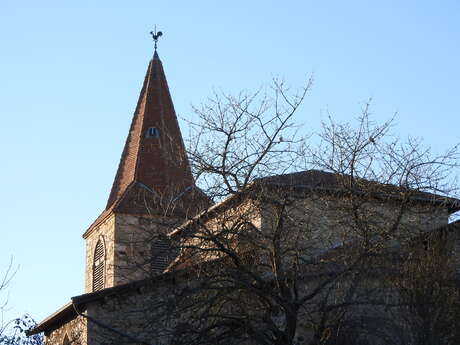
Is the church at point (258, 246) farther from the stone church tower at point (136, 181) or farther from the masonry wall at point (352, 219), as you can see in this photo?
the stone church tower at point (136, 181)

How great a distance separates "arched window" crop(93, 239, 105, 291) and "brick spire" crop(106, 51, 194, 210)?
1.24 metres

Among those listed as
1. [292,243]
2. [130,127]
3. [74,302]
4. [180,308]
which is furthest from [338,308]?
[130,127]

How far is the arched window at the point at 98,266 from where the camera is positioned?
2792 centimetres

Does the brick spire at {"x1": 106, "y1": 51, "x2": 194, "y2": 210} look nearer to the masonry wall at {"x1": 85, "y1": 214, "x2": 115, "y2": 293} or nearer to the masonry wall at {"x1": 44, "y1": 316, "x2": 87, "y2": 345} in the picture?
the masonry wall at {"x1": 85, "y1": 214, "x2": 115, "y2": 293}

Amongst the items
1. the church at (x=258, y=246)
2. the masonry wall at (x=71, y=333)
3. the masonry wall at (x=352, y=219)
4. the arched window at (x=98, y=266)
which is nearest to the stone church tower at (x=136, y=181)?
the arched window at (x=98, y=266)

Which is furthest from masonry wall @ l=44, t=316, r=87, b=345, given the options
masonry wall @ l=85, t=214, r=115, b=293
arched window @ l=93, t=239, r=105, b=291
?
arched window @ l=93, t=239, r=105, b=291

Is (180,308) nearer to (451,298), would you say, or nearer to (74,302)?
(451,298)

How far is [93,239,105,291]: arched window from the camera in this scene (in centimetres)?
2792

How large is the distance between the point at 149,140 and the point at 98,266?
3.89 m

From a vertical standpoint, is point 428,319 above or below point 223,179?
below

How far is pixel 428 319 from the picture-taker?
511 inches

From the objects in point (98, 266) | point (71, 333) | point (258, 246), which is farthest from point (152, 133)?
point (258, 246)

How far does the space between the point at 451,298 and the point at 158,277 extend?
4.51m

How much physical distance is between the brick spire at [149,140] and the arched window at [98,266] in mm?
1241
